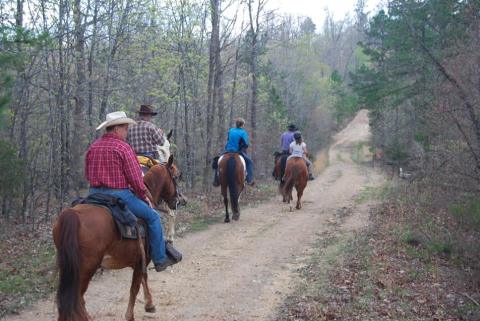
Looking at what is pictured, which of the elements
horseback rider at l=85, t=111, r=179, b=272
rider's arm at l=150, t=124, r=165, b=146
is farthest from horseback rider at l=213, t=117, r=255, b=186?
horseback rider at l=85, t=111, r=179, b=272

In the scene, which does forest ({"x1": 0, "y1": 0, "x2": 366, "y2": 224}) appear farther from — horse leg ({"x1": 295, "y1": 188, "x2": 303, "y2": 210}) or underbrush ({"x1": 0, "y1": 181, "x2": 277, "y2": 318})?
horse leg ({"x1": 295, "y1": 188, "x2": 303, "y2": 210})

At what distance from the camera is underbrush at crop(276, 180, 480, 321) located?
7.52m

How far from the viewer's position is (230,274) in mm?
9383

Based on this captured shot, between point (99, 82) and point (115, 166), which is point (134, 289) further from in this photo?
point (99, 82)

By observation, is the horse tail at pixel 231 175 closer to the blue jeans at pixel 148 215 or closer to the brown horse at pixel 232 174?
the brown horse at pixel 232 174

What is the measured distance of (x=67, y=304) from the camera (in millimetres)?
5488

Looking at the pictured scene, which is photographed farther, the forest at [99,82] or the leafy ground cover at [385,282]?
the forest at [99,82]

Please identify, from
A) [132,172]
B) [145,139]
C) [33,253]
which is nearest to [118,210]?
[132,172]

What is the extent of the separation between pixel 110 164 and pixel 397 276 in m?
5.48

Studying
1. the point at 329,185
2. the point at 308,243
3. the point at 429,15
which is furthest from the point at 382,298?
the point at 329,185

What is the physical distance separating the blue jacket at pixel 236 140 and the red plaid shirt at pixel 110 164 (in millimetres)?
8181

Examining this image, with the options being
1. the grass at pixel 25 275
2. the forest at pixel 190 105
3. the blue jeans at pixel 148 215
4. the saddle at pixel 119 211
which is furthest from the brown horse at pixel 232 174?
the saddle at pixel 119 211

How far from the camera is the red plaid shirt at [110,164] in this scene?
20.7ft

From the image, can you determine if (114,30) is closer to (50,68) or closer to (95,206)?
(50,68)
